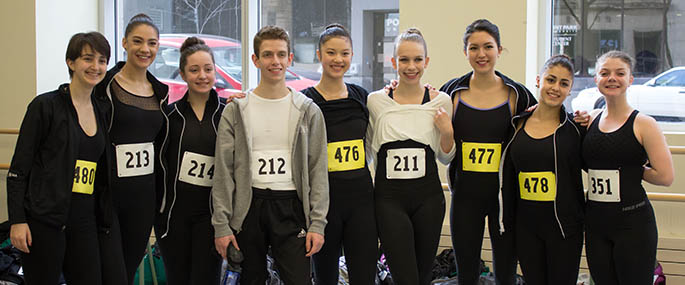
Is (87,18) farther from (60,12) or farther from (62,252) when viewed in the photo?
(62,252)

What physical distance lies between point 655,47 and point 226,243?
326 centimetres

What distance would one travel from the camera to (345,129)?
9.01ft

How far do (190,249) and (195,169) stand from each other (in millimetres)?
354

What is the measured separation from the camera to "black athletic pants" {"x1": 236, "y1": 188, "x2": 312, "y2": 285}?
8.30 feet

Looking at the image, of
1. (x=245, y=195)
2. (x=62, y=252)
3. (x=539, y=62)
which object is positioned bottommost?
(x=62, y=252)

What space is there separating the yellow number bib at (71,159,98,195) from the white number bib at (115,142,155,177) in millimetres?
195

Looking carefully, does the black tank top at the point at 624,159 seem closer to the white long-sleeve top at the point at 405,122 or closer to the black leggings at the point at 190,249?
the white long-sleeve top at the point at 405,122

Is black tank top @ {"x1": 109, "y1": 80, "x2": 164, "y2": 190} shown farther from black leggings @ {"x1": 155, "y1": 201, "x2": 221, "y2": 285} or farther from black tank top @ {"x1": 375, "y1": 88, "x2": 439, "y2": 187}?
black tank top @ {"x1": 375, "y1": 88, "x2": 439, "y2": 187}

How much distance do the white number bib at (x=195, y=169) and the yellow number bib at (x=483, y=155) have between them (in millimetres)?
1172

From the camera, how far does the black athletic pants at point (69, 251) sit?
7.96ft

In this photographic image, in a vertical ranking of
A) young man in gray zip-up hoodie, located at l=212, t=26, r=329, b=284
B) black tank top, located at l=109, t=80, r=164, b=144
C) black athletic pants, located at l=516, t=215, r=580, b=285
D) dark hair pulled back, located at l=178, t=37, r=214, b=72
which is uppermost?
dark hair pulled back, located at l=178, t=37, r=214, b=72

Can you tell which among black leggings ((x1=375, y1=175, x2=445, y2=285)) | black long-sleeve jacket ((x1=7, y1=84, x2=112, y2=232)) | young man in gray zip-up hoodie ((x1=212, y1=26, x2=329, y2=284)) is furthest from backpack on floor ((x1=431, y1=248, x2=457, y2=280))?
black long-sleeve jacket ((x1=7, y1=84, x2=112, y2=232))

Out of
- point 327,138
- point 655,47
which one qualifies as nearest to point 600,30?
point 655,47

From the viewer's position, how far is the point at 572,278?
2.70 m
